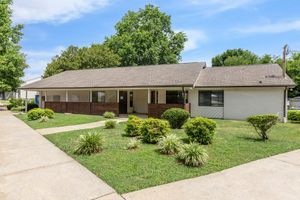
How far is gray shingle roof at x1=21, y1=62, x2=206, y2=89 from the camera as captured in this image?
719 inches

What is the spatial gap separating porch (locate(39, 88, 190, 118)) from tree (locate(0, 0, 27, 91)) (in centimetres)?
562

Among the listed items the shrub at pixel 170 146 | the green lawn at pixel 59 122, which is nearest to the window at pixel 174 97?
the green lawn at pixel 59 122

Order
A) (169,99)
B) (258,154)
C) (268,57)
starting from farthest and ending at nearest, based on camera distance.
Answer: (268,57) → (169,99) → (258,154)

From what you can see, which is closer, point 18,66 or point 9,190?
point 9,190

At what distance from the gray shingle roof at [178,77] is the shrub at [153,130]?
7578mm

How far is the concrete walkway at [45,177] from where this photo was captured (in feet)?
15.5

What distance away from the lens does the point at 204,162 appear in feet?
21.4

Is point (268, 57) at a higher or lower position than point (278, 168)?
higher

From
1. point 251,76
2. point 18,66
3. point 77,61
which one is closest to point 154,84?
point 251,76

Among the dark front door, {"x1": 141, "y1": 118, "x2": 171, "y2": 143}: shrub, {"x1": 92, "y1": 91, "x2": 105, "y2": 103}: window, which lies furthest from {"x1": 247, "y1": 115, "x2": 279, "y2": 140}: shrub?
{"x1": 92, "y1": 91, "x2": 105, "y2": 103}: window

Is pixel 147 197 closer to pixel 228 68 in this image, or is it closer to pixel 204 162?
pixel 204 162

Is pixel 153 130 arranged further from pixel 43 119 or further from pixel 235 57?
pixel 235 57

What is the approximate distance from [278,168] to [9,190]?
6318 millimetres

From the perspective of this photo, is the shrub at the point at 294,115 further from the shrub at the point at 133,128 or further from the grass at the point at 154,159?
the shrub at the point at 133,128
